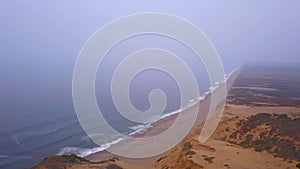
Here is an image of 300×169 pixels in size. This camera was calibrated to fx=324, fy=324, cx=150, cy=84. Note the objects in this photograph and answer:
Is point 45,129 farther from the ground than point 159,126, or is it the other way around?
point 45,129

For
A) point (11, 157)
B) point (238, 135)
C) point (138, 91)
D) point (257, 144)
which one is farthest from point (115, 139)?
point (138, 91)

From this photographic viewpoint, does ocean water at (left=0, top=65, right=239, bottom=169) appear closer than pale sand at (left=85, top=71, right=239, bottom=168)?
No

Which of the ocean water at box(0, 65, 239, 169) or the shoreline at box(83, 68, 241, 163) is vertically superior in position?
Answer: the ocean water at box(0, 65, 239, 169)

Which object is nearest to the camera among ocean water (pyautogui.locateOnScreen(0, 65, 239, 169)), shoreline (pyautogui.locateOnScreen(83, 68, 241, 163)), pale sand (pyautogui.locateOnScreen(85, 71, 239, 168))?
pale sand (pyautogui.locateOnScreen(85, 71, 239, 168))

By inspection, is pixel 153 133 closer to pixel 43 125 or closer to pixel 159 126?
→ pixel 159 126

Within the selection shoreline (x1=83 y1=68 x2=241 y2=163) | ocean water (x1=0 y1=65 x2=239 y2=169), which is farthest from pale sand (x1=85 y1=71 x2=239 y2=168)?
ocean water (x1=0 y1=65 x2=239 y2=169)

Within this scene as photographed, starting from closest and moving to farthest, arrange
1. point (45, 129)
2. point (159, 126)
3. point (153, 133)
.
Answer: point (153, 133) → point (45, 129) → point (159, 126)

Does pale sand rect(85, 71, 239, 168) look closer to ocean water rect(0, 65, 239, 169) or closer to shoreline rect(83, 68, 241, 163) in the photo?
shoreline rect(83, 68, 241, 163)

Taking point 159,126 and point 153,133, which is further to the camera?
point 159,126

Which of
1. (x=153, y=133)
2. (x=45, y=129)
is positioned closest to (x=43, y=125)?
(x=45, y=129)

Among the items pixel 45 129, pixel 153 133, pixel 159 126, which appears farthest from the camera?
pixel 159 126

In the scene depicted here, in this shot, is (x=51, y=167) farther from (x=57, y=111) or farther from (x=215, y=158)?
(x=57, y=111)
